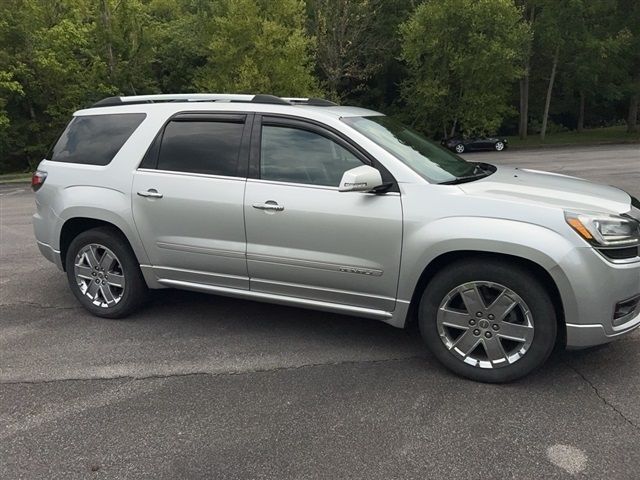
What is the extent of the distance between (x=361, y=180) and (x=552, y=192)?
1305 mm

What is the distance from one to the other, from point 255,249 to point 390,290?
1045mm

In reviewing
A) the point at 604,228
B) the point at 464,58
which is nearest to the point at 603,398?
the point at 604,228

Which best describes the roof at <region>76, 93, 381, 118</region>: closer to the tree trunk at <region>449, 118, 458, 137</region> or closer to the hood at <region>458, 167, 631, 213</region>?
the hood at <region>458, 167, 631, 213</region>

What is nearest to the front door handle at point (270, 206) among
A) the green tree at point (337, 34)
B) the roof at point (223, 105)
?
the roof at point (223, 105)

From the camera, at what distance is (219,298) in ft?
17.3

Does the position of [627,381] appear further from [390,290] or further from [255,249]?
[255,249]

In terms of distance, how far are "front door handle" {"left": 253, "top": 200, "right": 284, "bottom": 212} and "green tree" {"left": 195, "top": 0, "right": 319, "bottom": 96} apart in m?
22.0

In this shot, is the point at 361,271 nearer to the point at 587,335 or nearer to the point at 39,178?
the point at 587,335

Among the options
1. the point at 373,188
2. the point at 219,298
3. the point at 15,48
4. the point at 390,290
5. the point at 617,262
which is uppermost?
the point at 15,48

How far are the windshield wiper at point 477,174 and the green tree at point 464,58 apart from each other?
89.5 feet

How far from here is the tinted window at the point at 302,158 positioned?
3.89 meters

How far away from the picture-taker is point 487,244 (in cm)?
337

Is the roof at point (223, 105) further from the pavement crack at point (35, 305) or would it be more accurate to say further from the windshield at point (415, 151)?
the pavement crack at point (35, 305)

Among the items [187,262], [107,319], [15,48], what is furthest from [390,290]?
[15,48]
